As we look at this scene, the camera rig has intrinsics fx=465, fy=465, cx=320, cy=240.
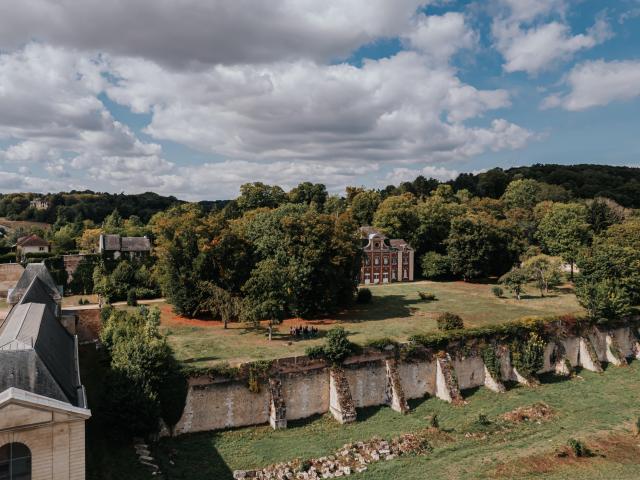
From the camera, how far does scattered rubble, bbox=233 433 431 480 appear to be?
21.1m

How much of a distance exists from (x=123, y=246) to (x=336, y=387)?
43815 mm

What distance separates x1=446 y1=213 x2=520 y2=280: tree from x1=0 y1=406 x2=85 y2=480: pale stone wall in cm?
5436

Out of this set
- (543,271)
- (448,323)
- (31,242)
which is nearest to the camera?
(448,323)

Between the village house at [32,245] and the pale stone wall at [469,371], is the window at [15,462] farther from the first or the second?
the village house at [32,245]

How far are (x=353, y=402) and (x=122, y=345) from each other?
44.9ft

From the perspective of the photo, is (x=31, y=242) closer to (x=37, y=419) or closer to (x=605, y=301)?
(x=37, y=419)

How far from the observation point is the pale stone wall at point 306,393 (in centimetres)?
2700

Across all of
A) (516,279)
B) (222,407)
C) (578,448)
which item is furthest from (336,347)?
(516,279)

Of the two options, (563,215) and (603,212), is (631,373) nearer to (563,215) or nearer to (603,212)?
(563,215)

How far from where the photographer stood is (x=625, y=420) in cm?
2822

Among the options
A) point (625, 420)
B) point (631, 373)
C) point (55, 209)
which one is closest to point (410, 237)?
point (631, 373)

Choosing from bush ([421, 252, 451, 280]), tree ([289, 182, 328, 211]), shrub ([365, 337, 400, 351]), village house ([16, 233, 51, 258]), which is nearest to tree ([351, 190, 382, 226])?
tree ([289, 182, 328, 211])

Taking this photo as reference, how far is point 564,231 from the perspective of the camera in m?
66.6

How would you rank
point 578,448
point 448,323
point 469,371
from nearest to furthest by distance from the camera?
point 578,448 → point 469,371 → point 448,323
